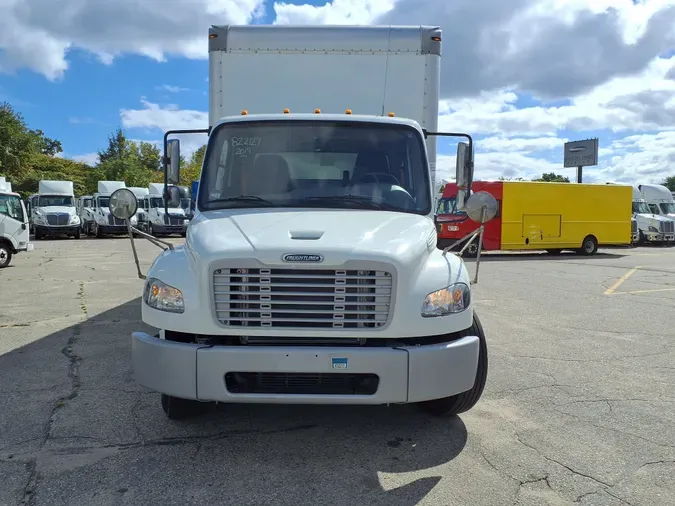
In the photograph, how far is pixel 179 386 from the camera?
349 centimetres

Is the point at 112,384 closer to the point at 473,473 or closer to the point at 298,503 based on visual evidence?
the point at 298,503

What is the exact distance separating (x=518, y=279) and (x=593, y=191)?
31.9 ft

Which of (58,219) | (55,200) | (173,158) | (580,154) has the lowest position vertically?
Result: (58,219)

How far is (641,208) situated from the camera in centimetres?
2925

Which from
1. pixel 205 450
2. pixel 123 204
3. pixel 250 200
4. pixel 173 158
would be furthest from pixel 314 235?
pixel 173 158

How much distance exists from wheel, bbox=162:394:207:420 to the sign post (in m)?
54.2

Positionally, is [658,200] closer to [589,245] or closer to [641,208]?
[641,208]

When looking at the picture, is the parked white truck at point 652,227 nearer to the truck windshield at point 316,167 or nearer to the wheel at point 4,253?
the wheel at point 4,253

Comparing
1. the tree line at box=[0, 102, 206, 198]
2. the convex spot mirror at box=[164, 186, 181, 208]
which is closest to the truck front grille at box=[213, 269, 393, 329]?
the convex spot mirror at box=[164, 186, 181, 208]

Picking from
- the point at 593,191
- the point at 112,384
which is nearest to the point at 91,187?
the point at 593,191

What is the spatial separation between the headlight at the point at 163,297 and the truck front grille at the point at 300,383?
562 mm

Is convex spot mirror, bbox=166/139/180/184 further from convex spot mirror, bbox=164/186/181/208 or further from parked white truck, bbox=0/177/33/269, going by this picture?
parked white truck, bbox=0/177/33/269

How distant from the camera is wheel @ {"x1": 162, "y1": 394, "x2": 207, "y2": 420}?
162 inches

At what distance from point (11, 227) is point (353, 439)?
1402cm
